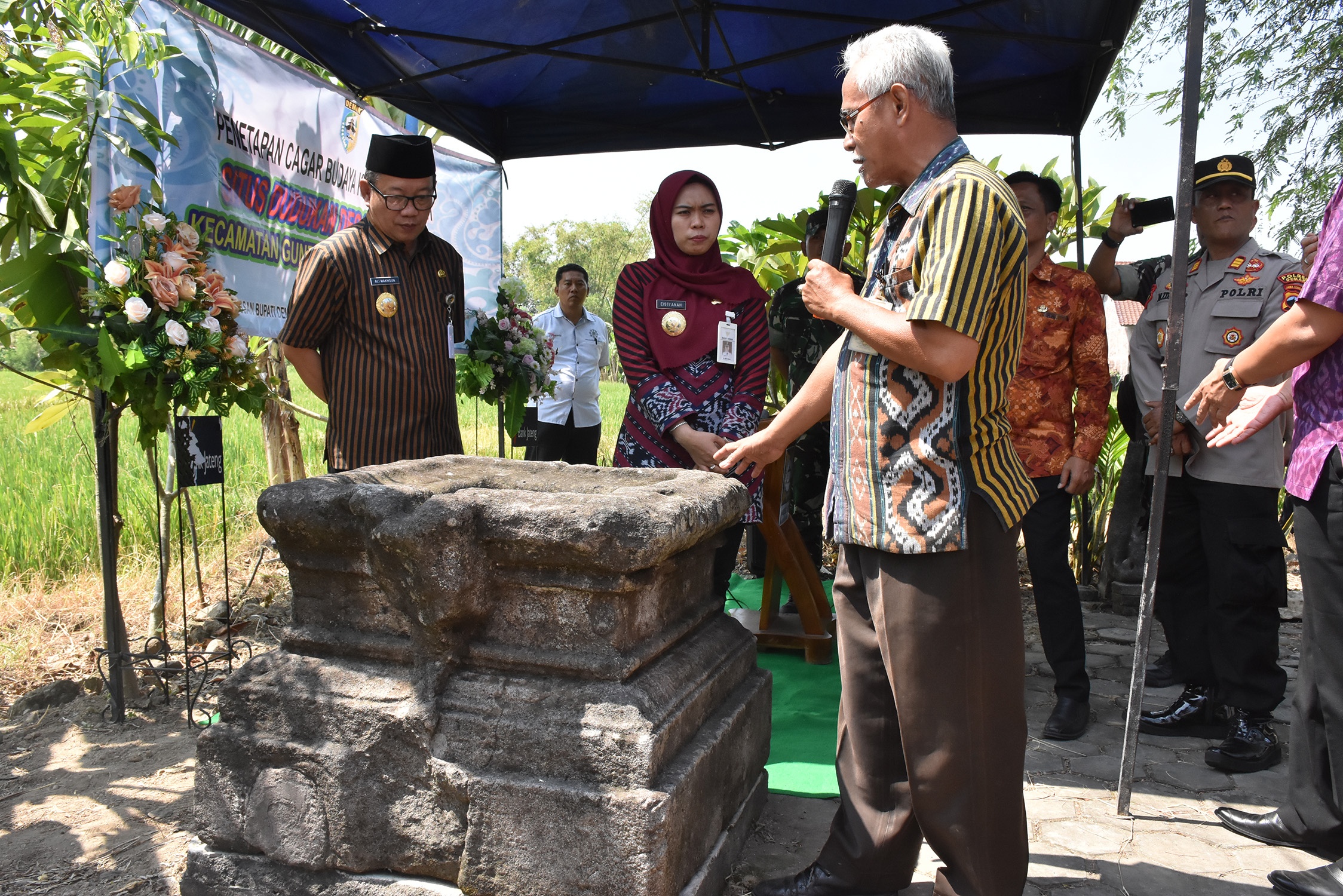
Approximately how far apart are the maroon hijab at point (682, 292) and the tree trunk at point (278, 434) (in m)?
3.44

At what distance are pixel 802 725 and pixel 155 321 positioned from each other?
2699mm

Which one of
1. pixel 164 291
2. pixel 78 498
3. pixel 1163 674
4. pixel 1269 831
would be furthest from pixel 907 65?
pixel 78 498

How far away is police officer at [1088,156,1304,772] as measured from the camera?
Result: 119 inches

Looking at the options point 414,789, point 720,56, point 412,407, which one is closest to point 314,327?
point 412,407

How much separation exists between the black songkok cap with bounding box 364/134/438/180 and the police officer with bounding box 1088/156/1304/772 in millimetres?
2526

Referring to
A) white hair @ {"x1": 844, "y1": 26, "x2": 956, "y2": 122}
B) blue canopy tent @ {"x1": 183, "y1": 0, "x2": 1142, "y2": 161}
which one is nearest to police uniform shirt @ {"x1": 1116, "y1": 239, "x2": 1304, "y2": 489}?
blue canopy tent @ {"x1": 183, "y1": 0, "x2": 1142, "y2": 161}

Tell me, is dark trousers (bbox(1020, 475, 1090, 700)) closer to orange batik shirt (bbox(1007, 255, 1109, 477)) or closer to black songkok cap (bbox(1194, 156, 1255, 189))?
orange batik shirt (bbox(1007, 255, 1109, 477))

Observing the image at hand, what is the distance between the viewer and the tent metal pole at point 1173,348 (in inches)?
91.1

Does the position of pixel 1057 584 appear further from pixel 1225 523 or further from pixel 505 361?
pixel 505 361

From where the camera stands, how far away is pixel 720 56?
4.48 metres

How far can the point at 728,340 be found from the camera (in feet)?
10.3

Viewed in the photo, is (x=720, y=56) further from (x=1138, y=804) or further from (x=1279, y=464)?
(x=1138, y=804)

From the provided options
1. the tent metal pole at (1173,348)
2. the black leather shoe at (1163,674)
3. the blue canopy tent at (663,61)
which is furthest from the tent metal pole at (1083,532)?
the tent metal pole at (1173,348)

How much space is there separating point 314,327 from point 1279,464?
3280mm
